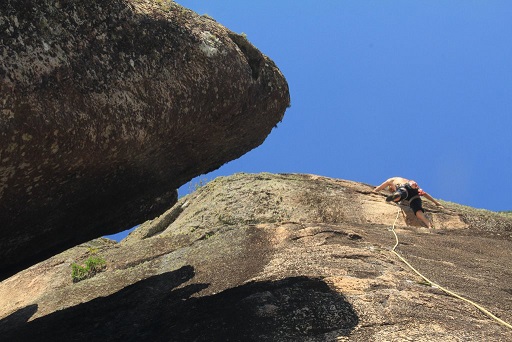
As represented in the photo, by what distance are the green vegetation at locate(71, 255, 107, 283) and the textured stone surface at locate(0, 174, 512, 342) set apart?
0.28 m

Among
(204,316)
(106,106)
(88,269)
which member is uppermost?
(106,106)

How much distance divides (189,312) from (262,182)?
11530 mm

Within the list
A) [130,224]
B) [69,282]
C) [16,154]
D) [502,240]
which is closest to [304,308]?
[16,154]

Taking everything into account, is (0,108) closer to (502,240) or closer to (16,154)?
(16,154)

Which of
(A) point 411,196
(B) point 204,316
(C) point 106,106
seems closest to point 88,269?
(B) point 204,316

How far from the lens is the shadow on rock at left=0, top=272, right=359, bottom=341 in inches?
299

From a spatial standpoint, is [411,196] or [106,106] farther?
[411,196]

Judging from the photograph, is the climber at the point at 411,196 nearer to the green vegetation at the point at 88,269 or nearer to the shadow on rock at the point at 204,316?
the shadow on rock at the point at 204,316

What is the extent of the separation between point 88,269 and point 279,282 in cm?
726

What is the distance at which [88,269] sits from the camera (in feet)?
47.4

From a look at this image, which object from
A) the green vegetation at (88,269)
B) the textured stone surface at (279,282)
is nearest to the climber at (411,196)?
the textured stone surface at (279,282)

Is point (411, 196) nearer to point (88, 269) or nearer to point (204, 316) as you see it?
point (88, 269)

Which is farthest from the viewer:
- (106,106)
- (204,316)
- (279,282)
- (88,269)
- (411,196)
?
(411,196)

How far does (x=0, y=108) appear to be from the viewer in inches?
246
